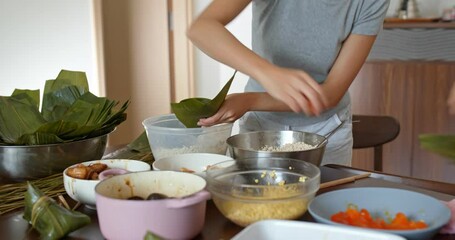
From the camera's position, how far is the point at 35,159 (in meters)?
1.27

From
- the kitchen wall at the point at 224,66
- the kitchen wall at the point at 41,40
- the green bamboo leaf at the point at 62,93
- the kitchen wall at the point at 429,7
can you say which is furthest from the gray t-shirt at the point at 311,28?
the kitchen wall at the point at 429,7

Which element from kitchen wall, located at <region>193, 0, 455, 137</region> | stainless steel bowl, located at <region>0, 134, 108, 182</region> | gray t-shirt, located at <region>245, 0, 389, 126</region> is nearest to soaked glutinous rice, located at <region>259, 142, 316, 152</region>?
gray t-shirt, located at <region>245, 0, 389, 126</region>

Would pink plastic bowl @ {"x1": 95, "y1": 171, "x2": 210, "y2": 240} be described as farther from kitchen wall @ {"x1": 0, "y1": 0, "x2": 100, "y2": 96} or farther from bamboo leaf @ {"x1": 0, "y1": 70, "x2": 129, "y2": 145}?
kitchen wall @ {"x1": 0, "y1": 0, "x2": 100, "y2": 96}

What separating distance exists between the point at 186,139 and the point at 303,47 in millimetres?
453

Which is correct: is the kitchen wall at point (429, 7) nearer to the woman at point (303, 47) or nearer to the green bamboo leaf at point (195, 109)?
the woman at point (303, 47)

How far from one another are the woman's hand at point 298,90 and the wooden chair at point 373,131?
3.61 ft

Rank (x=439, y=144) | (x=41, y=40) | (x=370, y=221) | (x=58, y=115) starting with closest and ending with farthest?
1. (x=439, y=144)
2. (x=370, y=221)
3. (x=58, y=115)
4. (x=41, y=40)

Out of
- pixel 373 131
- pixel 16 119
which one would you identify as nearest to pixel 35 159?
pixel 16 119

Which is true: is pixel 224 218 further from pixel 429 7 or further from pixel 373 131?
pixel 429 7

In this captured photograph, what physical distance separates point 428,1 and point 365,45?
6.32 feet

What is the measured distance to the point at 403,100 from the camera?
9.98 ft

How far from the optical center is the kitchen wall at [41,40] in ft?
8.23

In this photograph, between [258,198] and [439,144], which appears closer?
[439,144]

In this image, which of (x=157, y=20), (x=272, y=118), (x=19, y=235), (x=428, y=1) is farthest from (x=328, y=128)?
(x=428, y=1)
